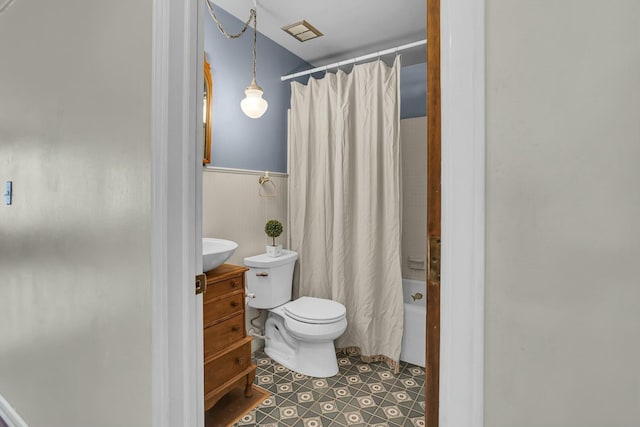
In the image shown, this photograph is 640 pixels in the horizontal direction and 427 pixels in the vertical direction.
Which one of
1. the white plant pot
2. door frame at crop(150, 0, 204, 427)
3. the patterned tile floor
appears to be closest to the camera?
door frame at crop(150, 0, 204, 427)

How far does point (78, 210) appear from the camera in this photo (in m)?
1.14

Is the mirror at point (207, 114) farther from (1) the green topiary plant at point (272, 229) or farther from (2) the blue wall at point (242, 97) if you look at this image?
(1) the green topiary plant at point (272, 229)

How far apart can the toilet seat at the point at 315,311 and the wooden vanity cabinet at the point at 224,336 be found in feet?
1.36

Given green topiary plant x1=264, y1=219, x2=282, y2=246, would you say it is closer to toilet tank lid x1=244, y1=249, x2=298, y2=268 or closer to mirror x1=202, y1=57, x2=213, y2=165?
toilet tank lid x1=244, y1=249, x2=298, y2=268

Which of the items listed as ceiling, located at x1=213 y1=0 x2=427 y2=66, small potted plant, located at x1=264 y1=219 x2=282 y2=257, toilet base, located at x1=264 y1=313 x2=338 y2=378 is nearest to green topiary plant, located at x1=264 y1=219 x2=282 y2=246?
small potted plant, located at x1=264 y1=219 x2=282 y2=257

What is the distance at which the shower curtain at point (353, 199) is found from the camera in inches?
92.5

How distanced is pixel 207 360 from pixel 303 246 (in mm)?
1248

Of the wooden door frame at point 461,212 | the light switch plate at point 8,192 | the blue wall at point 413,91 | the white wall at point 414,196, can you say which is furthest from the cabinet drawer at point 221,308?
the blue wall at point 413,91

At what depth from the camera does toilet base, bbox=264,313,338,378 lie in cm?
216

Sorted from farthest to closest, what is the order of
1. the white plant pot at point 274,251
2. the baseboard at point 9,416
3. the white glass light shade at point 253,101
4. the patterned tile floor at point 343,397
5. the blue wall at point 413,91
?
the blue wall at point 413,91 → the white plant pot at point 274,251 → the white glass light shade at point 253,101 → the patterned tile floor at point 343,397 → the baseboard at point 9,416

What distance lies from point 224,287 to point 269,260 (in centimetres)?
68

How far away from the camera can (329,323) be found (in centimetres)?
211

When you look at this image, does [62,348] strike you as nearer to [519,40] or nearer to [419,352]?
[519,40]

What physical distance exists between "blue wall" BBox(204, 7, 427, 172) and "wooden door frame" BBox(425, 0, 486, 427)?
6.47 ft
